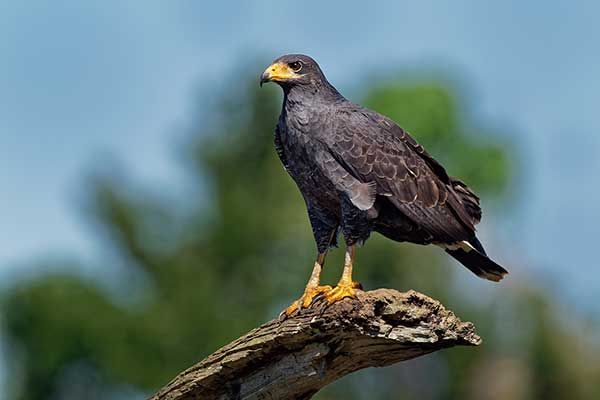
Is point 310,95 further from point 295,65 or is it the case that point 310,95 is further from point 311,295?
point 311,295

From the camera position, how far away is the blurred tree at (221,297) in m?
40.1

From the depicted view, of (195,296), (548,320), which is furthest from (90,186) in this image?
(548,320)

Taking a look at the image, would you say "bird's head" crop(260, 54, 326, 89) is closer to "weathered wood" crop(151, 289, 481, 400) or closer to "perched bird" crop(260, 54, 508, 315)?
"perched bird" crop(260, 54, 508, 315)

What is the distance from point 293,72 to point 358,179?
1225 millimetres

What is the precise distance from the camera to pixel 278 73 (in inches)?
475

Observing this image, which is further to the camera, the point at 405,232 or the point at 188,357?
the point at 188,357

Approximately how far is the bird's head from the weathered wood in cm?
234

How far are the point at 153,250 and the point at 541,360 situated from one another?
13.9m

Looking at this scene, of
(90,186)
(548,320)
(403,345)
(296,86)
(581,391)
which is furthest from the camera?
→ (90,186)

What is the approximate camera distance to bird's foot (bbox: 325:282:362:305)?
10.5 m

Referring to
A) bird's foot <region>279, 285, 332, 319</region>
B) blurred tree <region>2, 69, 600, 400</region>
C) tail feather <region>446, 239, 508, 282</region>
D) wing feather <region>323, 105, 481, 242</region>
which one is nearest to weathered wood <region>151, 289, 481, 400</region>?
bird's foot <region>279, 285, 332, 319</region>

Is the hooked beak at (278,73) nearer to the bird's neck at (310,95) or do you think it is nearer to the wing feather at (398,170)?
the bird's neck at (310,95)

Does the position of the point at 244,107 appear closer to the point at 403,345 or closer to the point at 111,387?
the point at 111,387

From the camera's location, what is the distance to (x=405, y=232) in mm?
12016
